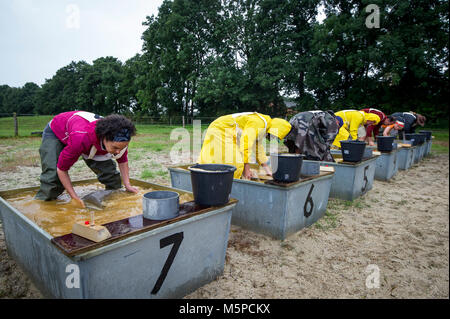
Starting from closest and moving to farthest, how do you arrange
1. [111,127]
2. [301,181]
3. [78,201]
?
[111,127] → [78,201] → [301,181]

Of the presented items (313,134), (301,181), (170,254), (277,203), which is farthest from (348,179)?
(170,254)

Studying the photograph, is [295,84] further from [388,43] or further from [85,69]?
[85,69]

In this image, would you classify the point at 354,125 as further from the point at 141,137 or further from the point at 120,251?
the point at 141,137

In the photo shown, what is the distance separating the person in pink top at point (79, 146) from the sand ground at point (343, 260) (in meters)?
0.86

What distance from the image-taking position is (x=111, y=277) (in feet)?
5.40

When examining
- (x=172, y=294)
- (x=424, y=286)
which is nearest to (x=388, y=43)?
(x=424, y=286)

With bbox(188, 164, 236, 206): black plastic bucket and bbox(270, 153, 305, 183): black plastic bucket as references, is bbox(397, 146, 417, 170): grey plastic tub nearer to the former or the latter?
bbox(270, 153, 305, 183): black plastic bucket

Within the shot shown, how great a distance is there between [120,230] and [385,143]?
6440 millimetres

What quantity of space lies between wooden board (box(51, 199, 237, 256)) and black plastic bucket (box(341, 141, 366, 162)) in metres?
3.33

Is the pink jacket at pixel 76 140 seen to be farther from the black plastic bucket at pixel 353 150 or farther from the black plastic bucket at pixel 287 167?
the black plastic bucket at pixel 353 150

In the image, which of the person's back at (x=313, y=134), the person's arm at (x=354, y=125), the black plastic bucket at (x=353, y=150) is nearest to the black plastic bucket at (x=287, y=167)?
the black plastic bucket at (x=353, y=150)

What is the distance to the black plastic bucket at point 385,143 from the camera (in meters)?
6.26

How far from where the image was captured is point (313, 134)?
5215 millimetres

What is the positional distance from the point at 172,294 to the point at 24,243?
1231mm
